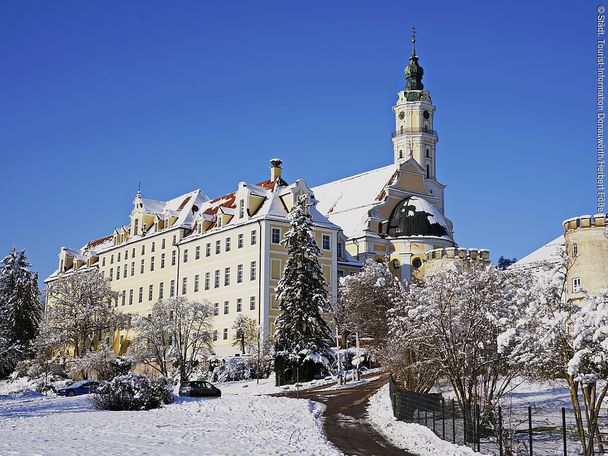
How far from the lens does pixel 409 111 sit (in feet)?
350

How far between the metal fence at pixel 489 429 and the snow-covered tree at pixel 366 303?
89.3 ft

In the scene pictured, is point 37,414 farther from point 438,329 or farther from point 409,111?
point 409,111

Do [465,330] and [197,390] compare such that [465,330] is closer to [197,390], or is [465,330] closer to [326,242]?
[197,390]

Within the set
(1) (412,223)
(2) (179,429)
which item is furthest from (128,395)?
(1) (412,223)

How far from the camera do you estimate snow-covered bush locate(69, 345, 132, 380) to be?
198 ft

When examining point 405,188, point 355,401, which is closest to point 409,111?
point 405,188

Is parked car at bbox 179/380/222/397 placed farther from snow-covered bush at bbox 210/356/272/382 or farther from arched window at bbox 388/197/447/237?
arched window at bbox 388/197/447/237

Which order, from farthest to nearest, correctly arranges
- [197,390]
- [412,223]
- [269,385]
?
[412,223] < [269,385] < [197,390]

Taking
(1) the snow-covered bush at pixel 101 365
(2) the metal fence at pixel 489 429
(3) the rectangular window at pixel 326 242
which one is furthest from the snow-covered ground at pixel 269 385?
(2) the metal fence at pixel 489 429

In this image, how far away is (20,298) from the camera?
7400 cm

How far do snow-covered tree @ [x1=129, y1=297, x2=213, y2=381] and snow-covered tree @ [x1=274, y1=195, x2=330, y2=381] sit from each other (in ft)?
32.0

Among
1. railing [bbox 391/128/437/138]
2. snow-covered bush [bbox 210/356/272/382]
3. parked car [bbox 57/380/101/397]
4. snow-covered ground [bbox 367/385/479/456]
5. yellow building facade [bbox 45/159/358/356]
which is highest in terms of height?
railing [bbox 391/128/437/138]

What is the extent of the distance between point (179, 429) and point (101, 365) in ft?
116

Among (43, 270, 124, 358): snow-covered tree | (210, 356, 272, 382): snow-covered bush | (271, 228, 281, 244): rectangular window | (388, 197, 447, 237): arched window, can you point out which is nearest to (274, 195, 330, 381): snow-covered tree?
(210, 356, 272, 382): snow-covered bush
